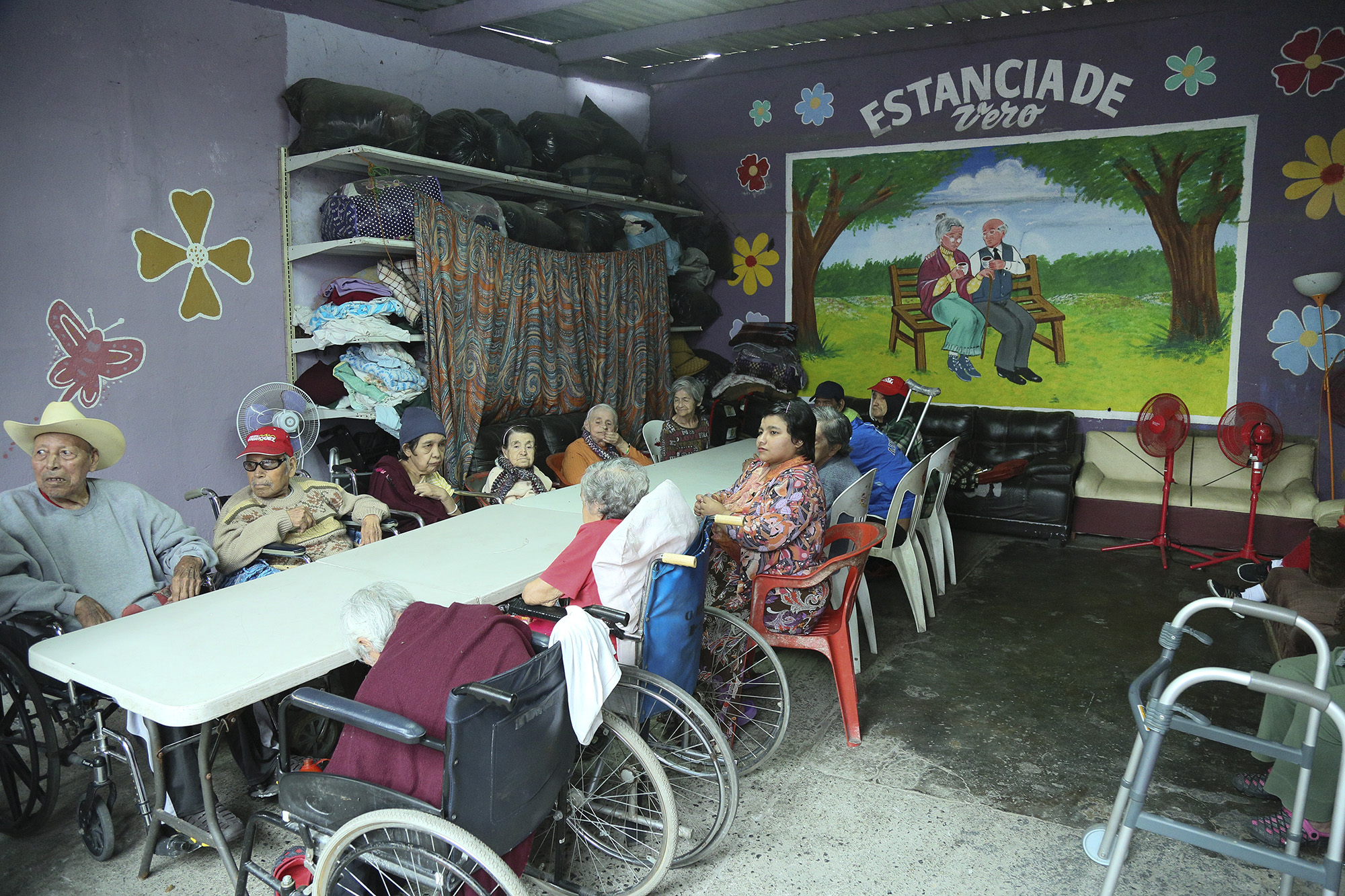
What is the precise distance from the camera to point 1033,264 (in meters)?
6.34

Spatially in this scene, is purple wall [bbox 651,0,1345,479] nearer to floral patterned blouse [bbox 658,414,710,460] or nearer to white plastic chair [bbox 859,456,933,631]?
floral patterned blouse [bbox 658,414,710,460]

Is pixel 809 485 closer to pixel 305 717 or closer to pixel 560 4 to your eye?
pixel 305 717

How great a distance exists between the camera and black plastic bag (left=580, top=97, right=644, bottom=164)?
20.9ft

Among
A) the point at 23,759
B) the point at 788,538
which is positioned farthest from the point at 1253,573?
the point at 23,759

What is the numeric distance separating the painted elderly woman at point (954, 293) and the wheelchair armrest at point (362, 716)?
5.70 meters

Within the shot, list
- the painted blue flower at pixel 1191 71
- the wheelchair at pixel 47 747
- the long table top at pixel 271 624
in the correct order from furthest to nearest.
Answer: the painted blue flower at pixel 1191 71 → the wheelchair at pixel 47 747 → the long table top at pixel 271 624

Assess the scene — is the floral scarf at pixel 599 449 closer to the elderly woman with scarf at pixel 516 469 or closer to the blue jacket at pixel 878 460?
the elderly woman with scarf at pixel 516 469

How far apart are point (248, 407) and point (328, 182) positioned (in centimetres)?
141

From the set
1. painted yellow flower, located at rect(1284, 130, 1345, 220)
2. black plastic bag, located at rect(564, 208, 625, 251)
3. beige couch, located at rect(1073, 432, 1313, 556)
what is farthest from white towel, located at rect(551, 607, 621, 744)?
painted yellow flower, located at rect(1284, 130, 1345, 220)

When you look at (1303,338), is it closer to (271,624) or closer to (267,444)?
(267,444)

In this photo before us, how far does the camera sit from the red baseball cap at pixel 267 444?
311 centimetres

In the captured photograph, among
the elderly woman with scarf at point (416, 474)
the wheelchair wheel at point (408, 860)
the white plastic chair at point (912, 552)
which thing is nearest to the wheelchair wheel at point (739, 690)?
the white plastic chair at point (912, 552)

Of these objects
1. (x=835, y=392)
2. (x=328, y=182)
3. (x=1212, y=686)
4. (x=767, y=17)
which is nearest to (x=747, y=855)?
(x=1212, y=686)

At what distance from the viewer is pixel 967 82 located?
635 centimetres
